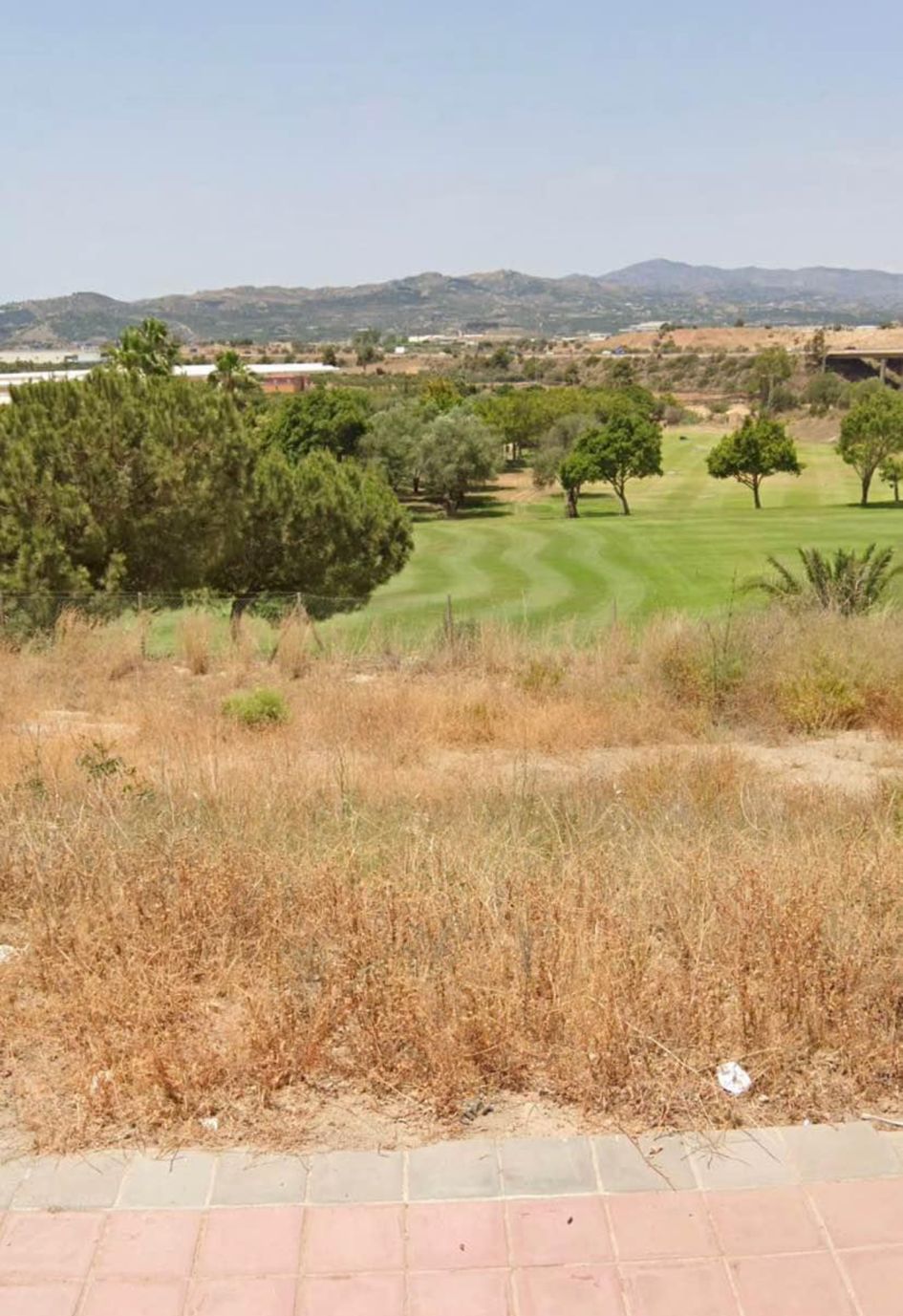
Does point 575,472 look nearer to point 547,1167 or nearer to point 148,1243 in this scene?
point 547,1167

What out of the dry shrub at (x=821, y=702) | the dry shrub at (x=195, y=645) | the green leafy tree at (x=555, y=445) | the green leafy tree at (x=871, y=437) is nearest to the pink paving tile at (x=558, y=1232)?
the dry shrub at (x=821, y=702)

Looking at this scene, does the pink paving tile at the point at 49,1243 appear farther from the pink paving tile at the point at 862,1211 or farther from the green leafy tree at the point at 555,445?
the green leafy tree at the point at 555,445

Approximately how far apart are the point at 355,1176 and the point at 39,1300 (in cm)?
81

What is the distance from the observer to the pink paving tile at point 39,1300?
2.59 m

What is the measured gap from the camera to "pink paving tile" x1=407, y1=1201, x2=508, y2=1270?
2.73 m

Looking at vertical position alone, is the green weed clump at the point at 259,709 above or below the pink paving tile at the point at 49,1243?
below

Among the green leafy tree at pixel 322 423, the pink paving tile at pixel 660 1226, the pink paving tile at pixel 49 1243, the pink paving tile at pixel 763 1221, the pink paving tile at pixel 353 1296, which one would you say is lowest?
the green leafy tree at pixel 322 423

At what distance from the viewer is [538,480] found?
6131 cm

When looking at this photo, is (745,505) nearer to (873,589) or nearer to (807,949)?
(873,589)

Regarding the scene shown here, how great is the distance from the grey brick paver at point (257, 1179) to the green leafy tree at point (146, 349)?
3591 centimetres

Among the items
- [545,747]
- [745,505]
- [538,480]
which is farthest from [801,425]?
[545,747]

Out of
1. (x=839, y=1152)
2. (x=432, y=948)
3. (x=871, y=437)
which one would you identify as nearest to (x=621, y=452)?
(x=871, y=437)

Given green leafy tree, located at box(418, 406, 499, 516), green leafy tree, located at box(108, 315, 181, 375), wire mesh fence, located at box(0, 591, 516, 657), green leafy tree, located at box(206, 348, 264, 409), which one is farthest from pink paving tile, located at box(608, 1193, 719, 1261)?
green leafy tree, located at box(418, 406, 499, 516)

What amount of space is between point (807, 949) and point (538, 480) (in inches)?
2308
